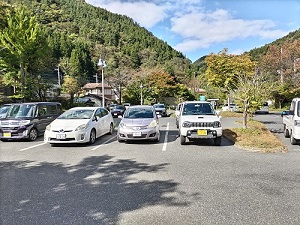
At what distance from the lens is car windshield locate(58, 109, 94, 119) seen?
401 inches

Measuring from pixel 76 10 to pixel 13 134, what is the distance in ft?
297

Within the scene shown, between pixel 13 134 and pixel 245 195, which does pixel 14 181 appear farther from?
pixel 13 134

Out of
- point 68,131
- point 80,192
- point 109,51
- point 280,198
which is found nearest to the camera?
point 280,198

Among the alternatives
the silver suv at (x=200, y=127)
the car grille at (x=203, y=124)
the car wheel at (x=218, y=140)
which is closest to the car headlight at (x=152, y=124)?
the silver suv at (x=200, y=127)

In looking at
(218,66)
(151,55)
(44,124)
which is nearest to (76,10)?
(151,55)

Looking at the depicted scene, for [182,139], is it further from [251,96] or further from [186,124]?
[251,96]

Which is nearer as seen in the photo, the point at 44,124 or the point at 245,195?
the point at 245,195

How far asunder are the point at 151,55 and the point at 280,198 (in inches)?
2826

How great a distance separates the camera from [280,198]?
438 cm

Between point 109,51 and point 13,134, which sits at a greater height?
point 109,51

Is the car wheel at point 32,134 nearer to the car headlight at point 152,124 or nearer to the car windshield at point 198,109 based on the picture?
the car headlight at point 152,124

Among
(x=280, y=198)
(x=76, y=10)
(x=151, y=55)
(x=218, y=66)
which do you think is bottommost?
(x=280, y=198)

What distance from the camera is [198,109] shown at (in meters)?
10.5

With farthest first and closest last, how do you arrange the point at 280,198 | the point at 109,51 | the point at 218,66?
1. the point at 109,51
2. the point at 218,66
3. the point at 280,198
